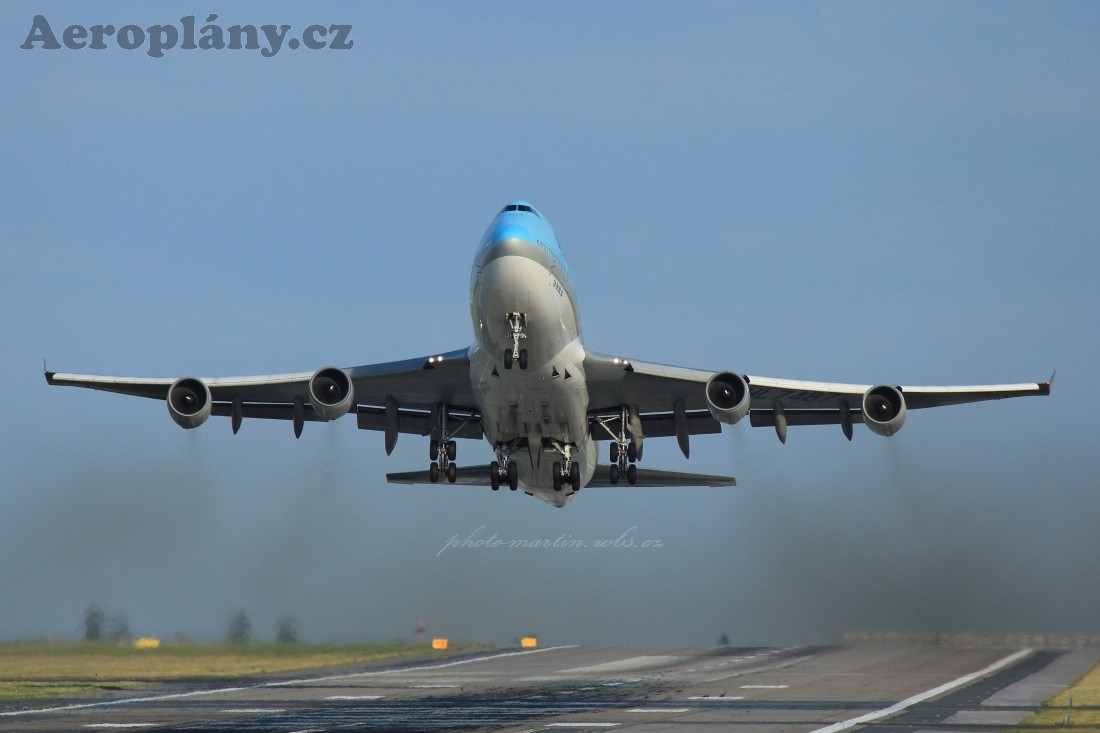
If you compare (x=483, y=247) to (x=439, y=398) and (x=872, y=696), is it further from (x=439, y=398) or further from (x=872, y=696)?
(x=872, y=696)

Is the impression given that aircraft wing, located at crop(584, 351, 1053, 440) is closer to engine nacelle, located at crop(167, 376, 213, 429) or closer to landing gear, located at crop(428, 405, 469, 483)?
landing gear, located at crop(428, 405, 469, 483)

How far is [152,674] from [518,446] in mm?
18342

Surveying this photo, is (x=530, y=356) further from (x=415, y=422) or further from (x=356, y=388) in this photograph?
(x=415, y=422)

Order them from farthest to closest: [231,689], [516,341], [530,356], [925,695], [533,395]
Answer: [231,689], [925,695], [533,395], [530,356], [516,341]

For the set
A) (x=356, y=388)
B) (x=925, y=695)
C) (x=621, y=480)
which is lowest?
(x=925, y=695)

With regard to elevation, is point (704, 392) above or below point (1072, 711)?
above

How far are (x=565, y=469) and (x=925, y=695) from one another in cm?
1240

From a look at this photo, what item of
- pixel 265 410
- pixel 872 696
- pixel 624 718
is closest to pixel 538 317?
pixel 624 718

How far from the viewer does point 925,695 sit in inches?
1547

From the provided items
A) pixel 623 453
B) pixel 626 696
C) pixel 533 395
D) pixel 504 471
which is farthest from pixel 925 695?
pixel 533 395

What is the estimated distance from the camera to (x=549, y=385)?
33625 mm

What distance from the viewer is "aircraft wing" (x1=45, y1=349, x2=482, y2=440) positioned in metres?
36.6

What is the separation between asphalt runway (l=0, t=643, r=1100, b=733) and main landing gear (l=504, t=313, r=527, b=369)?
8.38 metres

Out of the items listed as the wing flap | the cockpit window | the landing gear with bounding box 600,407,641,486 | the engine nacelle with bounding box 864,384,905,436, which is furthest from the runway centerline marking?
the engine nacelle with bounding box 864,384,905,436
